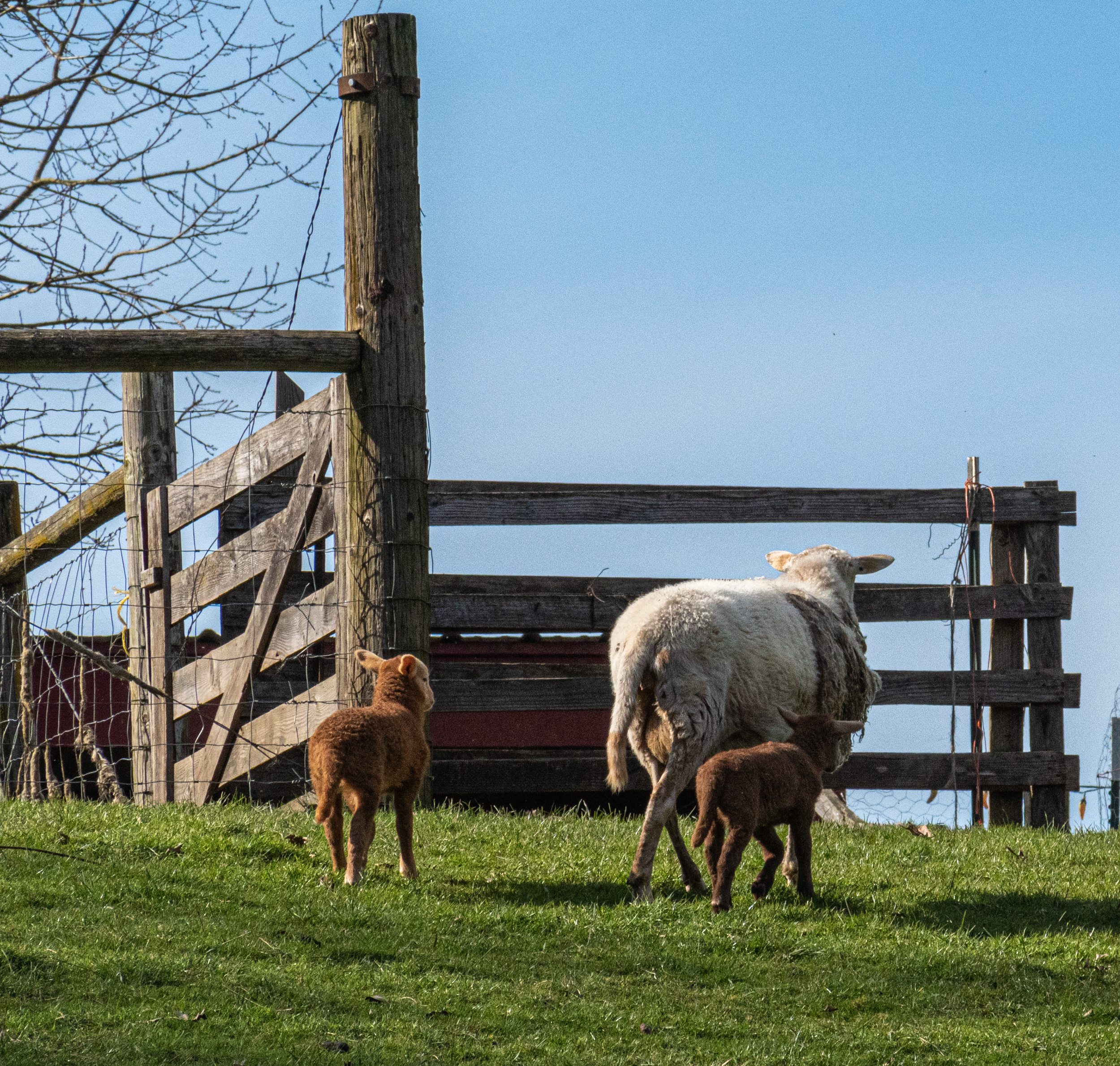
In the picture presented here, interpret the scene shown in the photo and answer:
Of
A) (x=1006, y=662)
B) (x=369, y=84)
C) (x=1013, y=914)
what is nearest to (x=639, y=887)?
(x=1013, y=914)

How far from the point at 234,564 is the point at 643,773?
3.69 metres

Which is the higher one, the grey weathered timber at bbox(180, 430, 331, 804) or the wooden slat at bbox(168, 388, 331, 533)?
the wooden slat at bbox(168, 388, 331, 533)

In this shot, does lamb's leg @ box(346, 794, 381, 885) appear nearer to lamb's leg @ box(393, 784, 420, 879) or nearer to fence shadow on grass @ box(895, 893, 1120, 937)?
lamb's leg @ box(393, 784, 420, 879)

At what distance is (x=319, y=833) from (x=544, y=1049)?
3.06 meters

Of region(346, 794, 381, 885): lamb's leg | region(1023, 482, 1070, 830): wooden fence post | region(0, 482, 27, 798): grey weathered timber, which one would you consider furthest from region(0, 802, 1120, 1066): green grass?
region(1023, 482, 1070, 830): wooden fence post

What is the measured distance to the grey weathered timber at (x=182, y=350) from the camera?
26.6ft

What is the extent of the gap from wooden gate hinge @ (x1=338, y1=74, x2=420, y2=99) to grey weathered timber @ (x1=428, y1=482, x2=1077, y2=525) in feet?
10.3

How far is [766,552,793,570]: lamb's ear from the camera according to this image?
8.78 m

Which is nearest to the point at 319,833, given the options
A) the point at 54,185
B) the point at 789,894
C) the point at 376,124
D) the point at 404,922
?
the point at 404,922

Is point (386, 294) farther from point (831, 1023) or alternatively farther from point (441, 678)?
point (831, 1023)

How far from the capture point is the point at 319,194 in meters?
9.57

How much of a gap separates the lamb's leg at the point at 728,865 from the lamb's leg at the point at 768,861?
25cm

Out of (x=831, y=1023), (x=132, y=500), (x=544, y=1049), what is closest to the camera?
(x=544, y=1049)

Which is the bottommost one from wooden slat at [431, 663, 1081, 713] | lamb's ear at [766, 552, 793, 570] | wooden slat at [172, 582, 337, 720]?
wooden slat at [431, 663, 1081, 713]
